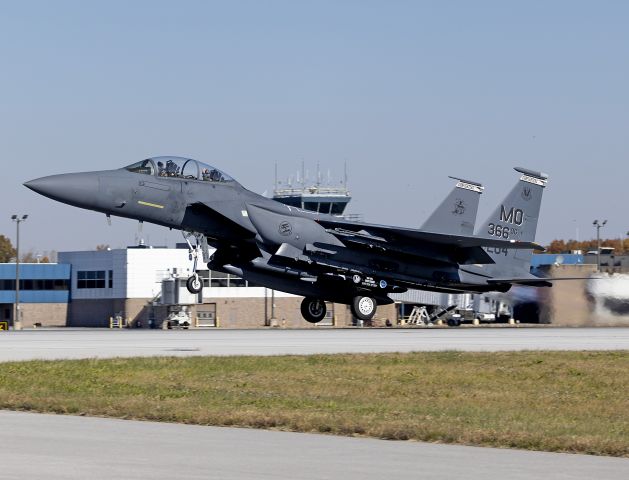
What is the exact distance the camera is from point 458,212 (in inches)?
1407

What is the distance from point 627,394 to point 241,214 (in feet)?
51.9

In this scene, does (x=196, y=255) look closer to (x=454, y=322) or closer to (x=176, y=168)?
(x=176, y=168)

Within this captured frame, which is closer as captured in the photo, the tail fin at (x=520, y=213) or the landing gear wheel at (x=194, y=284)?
the landing gear wheel at (x=194, y=284)

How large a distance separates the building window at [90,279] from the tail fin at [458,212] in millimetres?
53924

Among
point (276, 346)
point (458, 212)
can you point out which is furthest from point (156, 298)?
point (276, 346)

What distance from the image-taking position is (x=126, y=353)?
974 inches

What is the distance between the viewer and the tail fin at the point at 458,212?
116 feet

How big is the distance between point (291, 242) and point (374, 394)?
1462 cm

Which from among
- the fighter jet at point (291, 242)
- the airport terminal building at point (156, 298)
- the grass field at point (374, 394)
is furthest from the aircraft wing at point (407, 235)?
the airport terminal building at point (156, 298)

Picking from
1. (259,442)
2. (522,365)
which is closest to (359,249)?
(522,365)

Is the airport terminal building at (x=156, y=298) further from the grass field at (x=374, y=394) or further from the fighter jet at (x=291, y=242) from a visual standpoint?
the grass field at (x=374, y=394)

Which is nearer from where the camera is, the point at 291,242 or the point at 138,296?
the point at 291,242

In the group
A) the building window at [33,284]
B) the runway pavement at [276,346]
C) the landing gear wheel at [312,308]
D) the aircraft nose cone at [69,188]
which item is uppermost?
the aircraft nose cone at [69,188]

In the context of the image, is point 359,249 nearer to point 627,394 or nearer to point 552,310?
point 552,310
